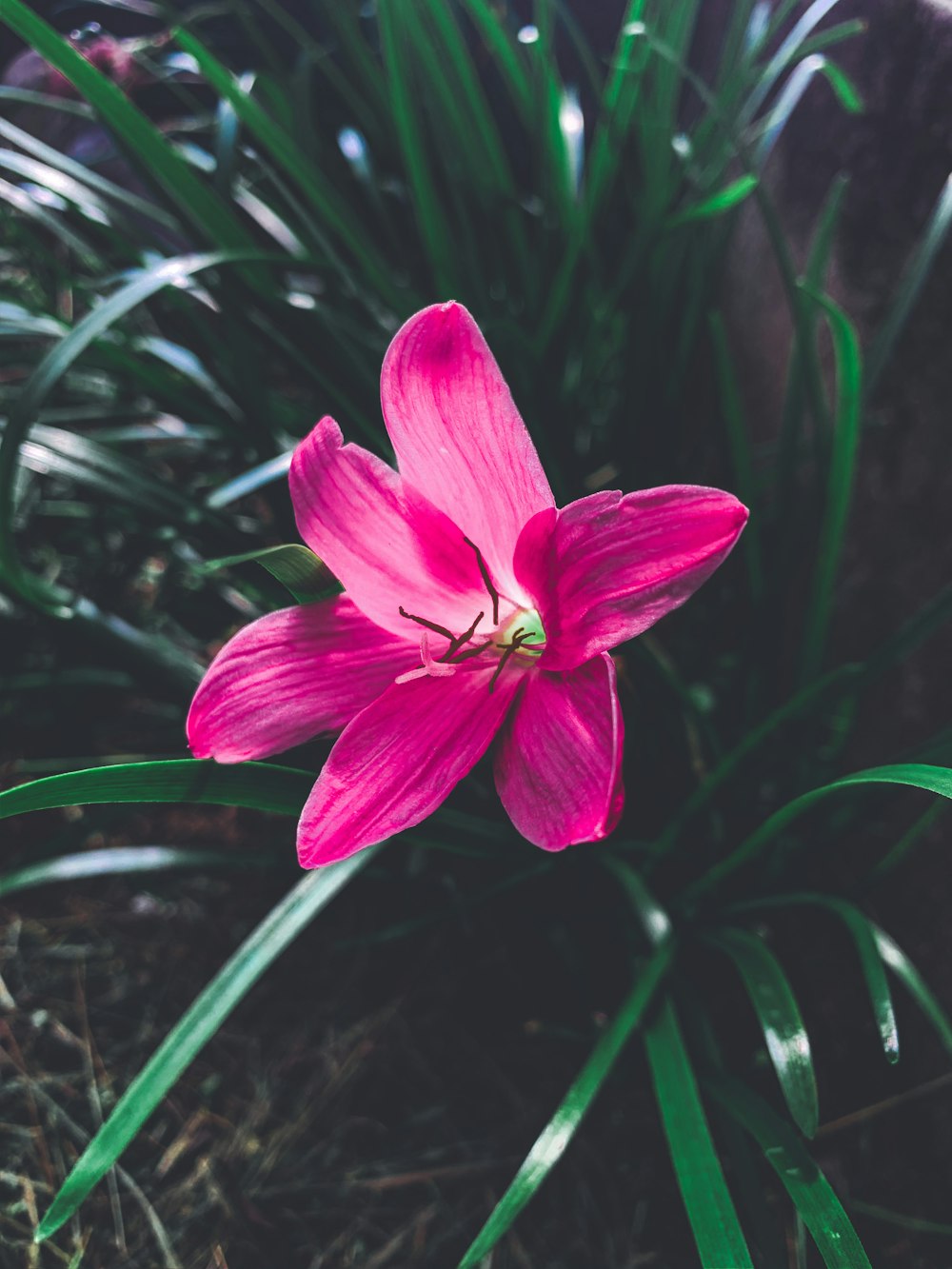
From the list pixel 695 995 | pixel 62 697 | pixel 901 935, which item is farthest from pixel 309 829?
pixel 62 697

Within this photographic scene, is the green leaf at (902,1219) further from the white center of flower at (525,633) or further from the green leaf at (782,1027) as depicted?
the white center of flower at (525,633)

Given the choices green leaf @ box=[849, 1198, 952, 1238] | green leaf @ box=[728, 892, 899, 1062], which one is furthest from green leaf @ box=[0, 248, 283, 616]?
green leaf @ box=[849, 1198, 952, 1238]

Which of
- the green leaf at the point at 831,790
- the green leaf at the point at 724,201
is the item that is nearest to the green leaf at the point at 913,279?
the green leaf at the point at 724,201

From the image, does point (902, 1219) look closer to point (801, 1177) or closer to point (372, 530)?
point (801, 1177)

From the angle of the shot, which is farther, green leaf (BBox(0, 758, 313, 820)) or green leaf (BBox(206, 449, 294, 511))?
green leaf (BBox(206, 449, 294, 511))

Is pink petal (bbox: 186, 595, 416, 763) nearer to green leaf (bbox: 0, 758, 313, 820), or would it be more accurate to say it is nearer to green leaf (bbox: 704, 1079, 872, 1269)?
green leaf (bbox: 0, 758, 313, 820)

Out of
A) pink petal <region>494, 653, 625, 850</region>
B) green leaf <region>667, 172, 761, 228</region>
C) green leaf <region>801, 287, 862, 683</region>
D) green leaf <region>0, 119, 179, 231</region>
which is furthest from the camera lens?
green leaf <region>0, 119, 179, 231</region>

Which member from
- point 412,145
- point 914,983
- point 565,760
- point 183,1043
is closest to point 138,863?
point 183,1043
